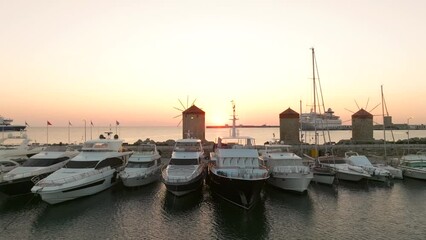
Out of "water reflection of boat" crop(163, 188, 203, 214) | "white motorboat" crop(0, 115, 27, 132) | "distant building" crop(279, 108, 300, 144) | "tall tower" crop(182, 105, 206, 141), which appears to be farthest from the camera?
"white motorboat" crop(0, 115, 27, 132)

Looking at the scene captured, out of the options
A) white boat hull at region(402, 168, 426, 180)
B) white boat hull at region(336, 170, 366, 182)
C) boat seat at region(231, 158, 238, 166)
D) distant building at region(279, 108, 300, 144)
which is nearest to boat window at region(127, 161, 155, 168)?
boat seat at region(231, 158, 238, 166)

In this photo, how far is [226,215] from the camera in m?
22.2

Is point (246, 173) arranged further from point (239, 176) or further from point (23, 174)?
point (23, 174)

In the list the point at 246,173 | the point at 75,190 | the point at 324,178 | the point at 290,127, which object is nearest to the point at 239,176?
the point at 246,173

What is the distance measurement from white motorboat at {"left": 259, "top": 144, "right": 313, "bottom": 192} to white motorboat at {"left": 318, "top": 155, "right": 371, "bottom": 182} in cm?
545

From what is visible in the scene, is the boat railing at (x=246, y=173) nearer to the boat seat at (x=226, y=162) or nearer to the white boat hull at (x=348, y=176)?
the boat seat at (x=226, y=162)

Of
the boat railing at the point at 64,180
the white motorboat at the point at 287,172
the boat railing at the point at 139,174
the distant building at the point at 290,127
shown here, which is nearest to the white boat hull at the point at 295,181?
the white motorboat at the point at 287,172

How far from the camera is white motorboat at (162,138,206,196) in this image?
988 inches

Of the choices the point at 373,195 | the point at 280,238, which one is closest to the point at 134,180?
the point at 280,238

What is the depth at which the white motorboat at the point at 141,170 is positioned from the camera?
28812 millimetres

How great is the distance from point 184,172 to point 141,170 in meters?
5.10

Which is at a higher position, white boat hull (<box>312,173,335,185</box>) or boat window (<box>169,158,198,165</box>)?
boat window (<box>169,158,198,165</box>)

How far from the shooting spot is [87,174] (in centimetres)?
2652

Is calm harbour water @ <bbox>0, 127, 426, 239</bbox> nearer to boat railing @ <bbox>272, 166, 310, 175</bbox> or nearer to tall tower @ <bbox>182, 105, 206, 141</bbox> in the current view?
boat railing @ <bbox>272, 166, 310, 175</bbox>
